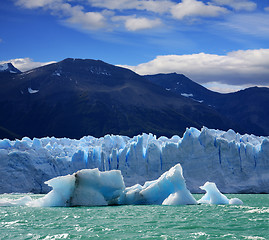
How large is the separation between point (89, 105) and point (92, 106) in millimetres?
952

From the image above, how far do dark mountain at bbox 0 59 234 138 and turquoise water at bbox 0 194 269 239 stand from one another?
76052mm

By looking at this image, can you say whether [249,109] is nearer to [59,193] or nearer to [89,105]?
[89,105]

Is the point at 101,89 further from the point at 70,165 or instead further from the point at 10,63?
the point at 70,165

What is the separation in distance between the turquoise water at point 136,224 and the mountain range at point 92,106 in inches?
3096

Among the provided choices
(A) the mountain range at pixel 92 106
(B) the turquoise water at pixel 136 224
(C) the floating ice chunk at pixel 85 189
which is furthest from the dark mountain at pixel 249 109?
(B) the turquoise water at pixel 136 224

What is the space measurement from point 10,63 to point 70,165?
11330 cm

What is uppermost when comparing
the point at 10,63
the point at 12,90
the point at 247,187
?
the point at 10,63

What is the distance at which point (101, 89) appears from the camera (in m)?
120

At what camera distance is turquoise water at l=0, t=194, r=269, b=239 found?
1149 centimetres

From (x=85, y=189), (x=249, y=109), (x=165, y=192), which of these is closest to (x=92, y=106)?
(x=249, y=109)

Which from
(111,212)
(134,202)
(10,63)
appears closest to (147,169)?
(134,202)

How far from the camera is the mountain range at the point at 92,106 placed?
10069cm

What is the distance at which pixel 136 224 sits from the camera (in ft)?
43.9

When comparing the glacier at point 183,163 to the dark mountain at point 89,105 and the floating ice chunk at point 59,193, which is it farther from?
the dark mountain at point 89,105
